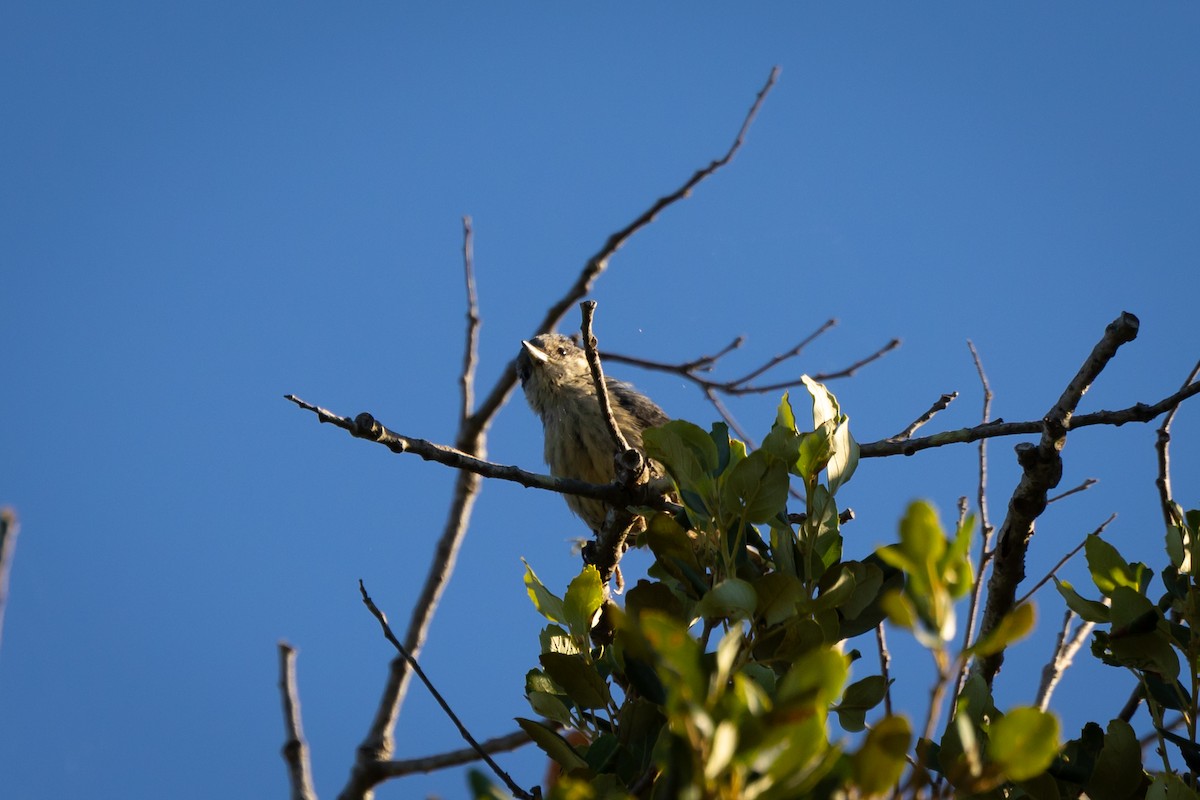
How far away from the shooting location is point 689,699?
1.07 m

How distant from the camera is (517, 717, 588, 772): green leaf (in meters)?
1.86

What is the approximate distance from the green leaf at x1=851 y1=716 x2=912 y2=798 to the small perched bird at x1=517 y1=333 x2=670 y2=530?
12.8ft

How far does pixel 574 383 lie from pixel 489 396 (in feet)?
1.70

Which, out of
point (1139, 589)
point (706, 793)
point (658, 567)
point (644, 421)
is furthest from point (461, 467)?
point (644, 421)

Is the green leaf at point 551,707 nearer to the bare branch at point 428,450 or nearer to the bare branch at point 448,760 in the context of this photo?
the bare branch at point 428,450

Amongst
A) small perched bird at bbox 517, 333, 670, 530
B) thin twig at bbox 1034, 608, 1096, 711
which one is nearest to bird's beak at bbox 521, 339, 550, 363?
small perched bird at bbox 517, 333, 670, 530

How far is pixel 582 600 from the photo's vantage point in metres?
2.04

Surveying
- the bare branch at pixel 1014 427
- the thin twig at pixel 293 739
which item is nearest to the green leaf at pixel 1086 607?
the bare branch at pixel 1014 427

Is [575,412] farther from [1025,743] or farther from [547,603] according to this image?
[1025,743]

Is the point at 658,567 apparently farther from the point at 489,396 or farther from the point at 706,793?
the point at 489,396

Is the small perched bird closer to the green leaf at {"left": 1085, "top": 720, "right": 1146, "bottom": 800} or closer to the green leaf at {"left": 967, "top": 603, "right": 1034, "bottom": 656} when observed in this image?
Answer: the green leaf at {"left": 1085, "top": 720, "right": 1146, "bottom": 800}

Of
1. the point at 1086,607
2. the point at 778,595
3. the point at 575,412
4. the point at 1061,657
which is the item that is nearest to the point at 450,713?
the point at 778,595

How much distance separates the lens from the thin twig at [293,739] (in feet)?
13.7

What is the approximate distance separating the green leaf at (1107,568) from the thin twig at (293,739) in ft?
9.62
